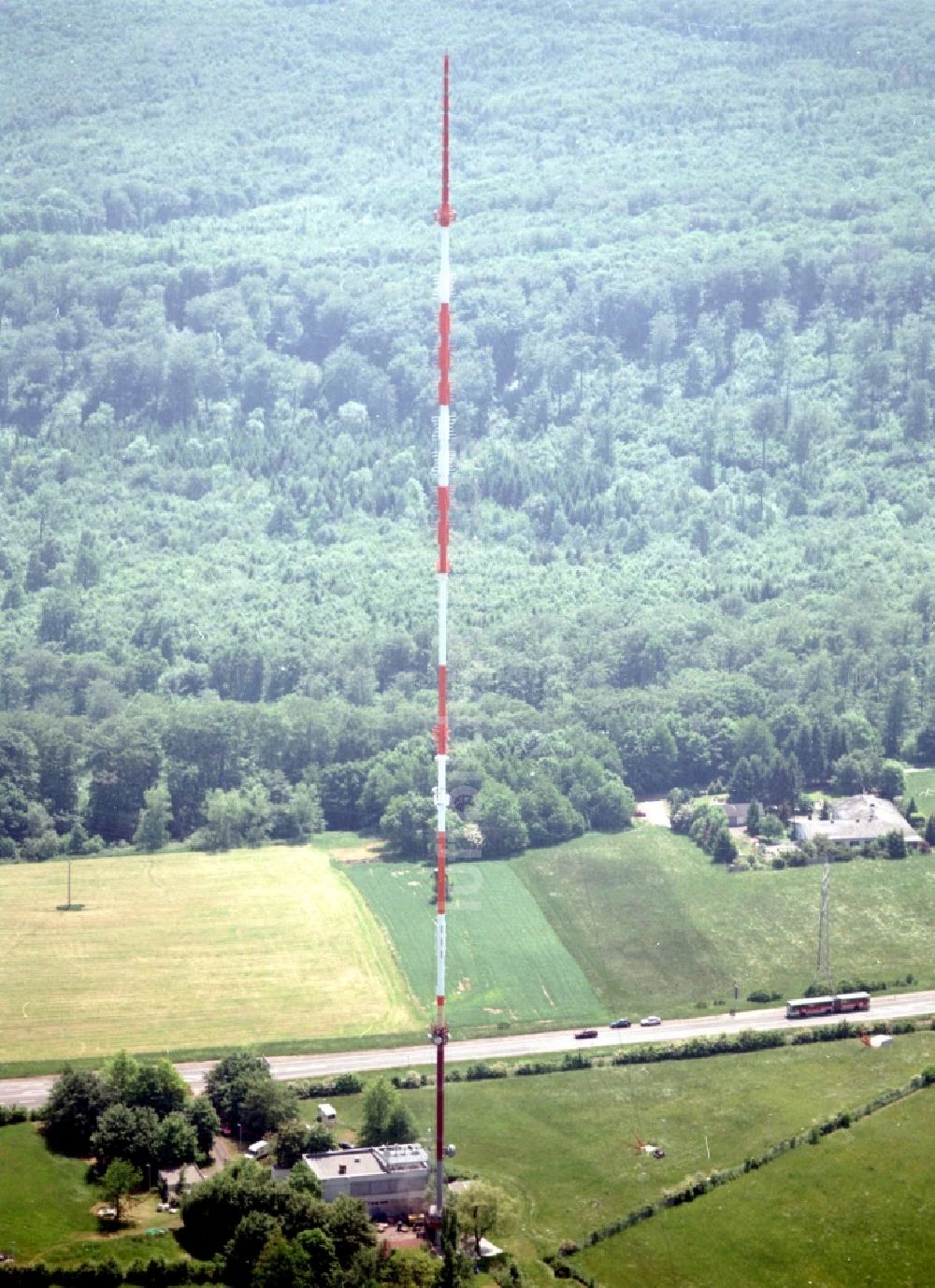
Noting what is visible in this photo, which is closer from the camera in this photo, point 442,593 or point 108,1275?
point 108,1275

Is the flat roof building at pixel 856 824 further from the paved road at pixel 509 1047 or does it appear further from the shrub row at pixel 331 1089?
the shrub row at pixel 331 1089

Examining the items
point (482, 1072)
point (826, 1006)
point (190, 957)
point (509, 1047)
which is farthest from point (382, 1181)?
point (190, 957)

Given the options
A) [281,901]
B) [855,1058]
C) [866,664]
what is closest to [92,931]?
[281,901]

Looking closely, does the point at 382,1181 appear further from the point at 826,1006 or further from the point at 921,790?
the point at 921,790

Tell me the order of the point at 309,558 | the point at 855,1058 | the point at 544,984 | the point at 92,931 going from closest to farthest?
the point at 855,1058, the point at 544,984, the point at 92,931, the point at 309,558

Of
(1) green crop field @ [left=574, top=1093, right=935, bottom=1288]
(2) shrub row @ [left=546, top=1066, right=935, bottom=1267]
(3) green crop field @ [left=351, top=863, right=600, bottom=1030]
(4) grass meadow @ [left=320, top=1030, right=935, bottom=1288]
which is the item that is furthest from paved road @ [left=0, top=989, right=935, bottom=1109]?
(1) green crop field @ [left=574, top=1093, right=935, bottom=1288]

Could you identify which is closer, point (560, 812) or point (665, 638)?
point (560, 812)

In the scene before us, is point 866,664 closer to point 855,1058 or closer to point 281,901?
point 281,901
